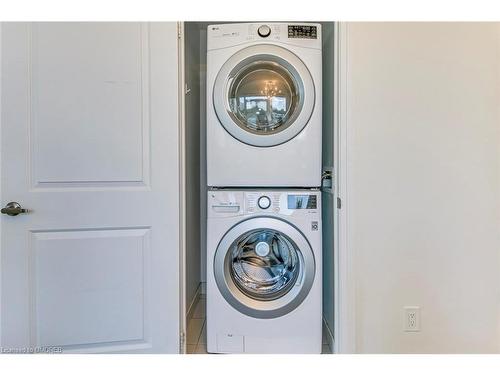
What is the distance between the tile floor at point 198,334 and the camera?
1628mm

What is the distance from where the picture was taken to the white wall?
1367mm

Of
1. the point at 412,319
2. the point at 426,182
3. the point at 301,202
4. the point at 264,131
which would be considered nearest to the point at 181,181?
the point at 264,131

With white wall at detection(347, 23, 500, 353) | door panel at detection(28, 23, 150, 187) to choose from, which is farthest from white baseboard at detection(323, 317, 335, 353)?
door panel at detection(28, 23, 150, 187)

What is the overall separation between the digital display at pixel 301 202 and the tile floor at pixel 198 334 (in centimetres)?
82

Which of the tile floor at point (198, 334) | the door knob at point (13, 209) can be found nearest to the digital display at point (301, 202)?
the tile floor at point (198, 334)

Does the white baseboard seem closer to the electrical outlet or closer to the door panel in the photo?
the electrical outlet

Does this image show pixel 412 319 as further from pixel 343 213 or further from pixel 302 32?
pixel 302 32

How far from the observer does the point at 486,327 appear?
4.58 feet

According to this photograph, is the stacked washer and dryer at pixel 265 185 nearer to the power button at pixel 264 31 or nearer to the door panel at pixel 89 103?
the power button at pixel 264 31

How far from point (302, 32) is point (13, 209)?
160cm

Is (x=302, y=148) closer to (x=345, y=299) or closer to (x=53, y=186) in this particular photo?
(x=345, y=299)

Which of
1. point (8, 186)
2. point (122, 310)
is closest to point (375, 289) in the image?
point (122, 310)

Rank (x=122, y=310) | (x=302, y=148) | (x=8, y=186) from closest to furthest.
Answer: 1. (x=8, y=186)
2. (x=122, y=310)
3. (x=302, y=148)

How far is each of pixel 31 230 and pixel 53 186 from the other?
0.21m
